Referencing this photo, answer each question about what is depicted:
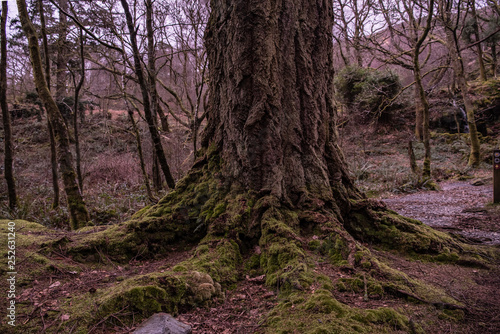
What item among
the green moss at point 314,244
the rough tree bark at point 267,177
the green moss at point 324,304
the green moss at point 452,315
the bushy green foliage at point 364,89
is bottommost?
the green moss at point 452,315

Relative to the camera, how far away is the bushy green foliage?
49.5 feet

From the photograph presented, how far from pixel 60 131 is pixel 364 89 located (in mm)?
15103

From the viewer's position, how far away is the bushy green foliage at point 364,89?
15.1 meters

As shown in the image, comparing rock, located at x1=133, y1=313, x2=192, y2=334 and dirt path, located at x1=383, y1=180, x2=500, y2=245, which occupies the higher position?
rock, located at x1=133, y1=313, x2=192, y2=334

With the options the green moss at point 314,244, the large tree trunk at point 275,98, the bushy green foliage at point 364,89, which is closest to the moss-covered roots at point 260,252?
the green moss at point 314,244

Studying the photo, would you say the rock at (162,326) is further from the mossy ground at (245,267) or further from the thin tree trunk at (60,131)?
the thin tree trunk at (60,131)

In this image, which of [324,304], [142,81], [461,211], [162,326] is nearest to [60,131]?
[142,81]

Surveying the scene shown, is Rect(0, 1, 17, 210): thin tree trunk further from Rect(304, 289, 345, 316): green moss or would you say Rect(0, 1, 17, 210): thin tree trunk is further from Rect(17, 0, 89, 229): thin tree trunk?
Rect(304, 289, 345, 316): green moss

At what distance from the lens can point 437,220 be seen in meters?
4.53

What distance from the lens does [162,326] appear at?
5.25ft

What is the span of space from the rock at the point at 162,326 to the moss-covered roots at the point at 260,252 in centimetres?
9

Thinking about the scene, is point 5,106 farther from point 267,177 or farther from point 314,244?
point 314,244

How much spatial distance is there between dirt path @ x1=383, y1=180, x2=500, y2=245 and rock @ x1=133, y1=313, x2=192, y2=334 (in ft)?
11.7

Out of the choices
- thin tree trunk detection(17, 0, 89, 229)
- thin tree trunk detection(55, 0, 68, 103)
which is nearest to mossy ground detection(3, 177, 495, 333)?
thin tree trunk detection(17, 0, 89, 229)
